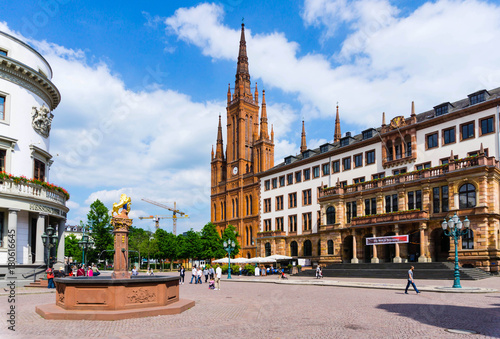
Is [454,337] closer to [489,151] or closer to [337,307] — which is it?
[337,307]

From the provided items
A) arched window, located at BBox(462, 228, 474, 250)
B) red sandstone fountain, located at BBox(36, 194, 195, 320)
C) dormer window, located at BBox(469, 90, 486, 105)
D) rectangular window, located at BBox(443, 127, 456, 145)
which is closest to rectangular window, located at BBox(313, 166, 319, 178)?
rectangular window, located at BBox(443, 127, 456, 145)

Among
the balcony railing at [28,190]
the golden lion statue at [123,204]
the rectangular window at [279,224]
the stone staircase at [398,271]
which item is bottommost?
the stone staircase at [398,271]

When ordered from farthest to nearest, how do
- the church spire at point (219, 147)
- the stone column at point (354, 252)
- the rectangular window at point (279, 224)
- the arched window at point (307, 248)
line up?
the church spire at point (219, 147), the rectangular window at point (279, 224), the arched window at point (307, 248), the stone column at point (354, 252)

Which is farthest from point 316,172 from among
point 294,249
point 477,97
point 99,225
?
point 99,225

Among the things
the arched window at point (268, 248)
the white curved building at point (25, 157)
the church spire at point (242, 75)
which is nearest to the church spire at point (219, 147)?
the church spire at point (242, 75)

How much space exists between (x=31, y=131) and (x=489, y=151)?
1661 inches

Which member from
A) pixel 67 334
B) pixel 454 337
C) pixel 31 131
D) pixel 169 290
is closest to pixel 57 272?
pixel 31 131

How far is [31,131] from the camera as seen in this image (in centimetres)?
3444

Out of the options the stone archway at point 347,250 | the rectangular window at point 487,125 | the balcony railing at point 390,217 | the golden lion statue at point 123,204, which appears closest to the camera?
the golden lion statue at point 123,204

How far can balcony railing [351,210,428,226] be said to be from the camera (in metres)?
46.1

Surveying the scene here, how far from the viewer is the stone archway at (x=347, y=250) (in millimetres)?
56562

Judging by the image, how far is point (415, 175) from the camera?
48062 mm

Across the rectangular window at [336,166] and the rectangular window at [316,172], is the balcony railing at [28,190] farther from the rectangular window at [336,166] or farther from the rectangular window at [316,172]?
the rectangular window at [316,172]

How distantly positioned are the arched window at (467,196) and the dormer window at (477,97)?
10211 millimetres
